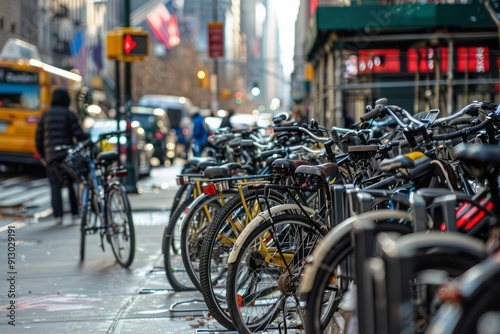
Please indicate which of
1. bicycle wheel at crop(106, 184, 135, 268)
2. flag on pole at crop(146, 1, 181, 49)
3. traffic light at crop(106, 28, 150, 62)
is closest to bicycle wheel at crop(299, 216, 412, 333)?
bicycle wheel at crop(106, 184, 135, 268)

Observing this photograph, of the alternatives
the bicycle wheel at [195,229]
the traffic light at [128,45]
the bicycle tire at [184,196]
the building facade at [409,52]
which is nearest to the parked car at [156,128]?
the building facade at [409,52]

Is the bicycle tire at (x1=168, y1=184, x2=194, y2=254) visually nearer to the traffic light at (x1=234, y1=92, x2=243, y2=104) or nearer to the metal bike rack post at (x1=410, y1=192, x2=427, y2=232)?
the metal bike rack post at (x1=410, y1=192, x2=427, y2=232)

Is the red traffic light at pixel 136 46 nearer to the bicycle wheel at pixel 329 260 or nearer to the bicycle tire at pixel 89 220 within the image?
the bicycle tire at pixel 89 220

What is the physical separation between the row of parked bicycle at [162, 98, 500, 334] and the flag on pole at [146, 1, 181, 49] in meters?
44.8

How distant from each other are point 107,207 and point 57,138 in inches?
162

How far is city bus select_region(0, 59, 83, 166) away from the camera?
2586 cm

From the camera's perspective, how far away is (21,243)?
11164mm

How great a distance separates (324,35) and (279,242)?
1610 cm

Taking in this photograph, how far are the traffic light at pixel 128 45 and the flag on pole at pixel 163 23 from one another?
33.2 meters

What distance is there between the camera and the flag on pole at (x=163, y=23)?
52469mm

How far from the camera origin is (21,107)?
85.7 feet

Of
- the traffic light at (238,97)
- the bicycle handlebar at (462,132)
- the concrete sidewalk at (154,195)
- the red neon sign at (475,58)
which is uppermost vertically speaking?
the traffic light at (238,97)

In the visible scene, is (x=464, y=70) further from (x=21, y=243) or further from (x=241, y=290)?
(x=241, y=290)

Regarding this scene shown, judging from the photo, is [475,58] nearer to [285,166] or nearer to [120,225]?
[120,225]
